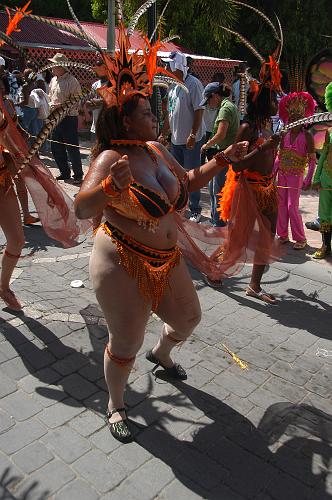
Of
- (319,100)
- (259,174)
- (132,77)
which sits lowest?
(259,174)

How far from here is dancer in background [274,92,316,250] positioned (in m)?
5.24

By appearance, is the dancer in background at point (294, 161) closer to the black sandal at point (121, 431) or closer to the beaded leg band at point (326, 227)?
the beaded leg band at point (326, 227)

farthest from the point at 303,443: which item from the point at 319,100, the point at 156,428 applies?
the point at 319,100

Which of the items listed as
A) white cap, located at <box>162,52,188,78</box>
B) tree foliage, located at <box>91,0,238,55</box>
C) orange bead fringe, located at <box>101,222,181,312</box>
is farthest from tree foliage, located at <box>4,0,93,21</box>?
orange bead fringe, located at <box>101,222,181,312</box>

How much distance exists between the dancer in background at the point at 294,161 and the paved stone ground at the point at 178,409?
1683 mm

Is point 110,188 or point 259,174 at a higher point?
point 110,188

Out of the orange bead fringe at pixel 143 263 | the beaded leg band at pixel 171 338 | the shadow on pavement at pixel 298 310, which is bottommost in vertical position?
the shadow on pavement at pixel 298 310

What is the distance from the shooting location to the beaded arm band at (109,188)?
7.20 feet

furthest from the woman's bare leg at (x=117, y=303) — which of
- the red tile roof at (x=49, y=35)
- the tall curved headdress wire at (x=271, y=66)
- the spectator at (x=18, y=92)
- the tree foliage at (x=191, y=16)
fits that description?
the red tile roof at (x=49, y=35)

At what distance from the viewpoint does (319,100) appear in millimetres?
5043

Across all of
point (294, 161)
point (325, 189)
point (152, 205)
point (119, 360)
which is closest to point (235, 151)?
point (152, 205)

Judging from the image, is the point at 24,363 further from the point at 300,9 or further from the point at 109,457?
the point at 300,9

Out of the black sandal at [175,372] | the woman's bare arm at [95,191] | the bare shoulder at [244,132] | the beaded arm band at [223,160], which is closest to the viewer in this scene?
the woman's bare arm at [95,191]

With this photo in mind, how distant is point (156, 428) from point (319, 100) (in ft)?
12.4
